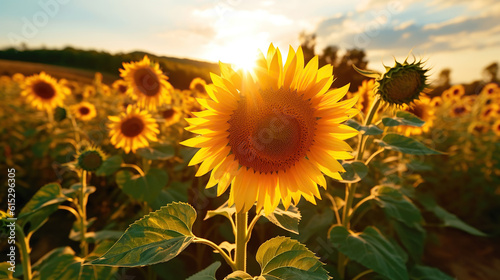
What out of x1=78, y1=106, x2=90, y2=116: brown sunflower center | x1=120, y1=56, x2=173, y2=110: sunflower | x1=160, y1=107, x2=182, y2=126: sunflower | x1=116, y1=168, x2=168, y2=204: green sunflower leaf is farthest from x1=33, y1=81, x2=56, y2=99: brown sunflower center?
x1=116, y1=168, x2=168, y2=204: green sunflower leaf

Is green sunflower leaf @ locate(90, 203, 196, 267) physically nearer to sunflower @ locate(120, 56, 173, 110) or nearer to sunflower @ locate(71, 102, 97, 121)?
sunflower @ locate(120, 56, 173, 110)

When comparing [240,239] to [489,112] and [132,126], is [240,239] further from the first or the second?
[489,112]

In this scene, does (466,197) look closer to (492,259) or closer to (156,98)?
(492,259)

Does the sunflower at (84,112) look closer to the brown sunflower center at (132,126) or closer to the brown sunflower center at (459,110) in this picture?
the brown sunflower center at (132,126)

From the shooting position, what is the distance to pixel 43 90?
5133 mm

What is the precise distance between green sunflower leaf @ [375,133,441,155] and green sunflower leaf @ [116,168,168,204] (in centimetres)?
175

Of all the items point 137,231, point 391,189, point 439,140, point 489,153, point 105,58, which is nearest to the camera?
point 137,231

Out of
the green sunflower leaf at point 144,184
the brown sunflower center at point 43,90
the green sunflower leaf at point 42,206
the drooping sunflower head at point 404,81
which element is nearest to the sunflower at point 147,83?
the green sunflower leaf at point 144,184

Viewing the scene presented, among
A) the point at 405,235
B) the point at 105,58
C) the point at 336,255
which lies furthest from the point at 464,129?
the point at 105,58

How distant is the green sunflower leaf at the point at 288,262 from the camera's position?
1.16m

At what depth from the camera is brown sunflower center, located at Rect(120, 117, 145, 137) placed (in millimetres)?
3251

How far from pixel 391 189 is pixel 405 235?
0.82 metres

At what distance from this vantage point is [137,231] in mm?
1171

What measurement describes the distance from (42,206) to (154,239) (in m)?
1.18
